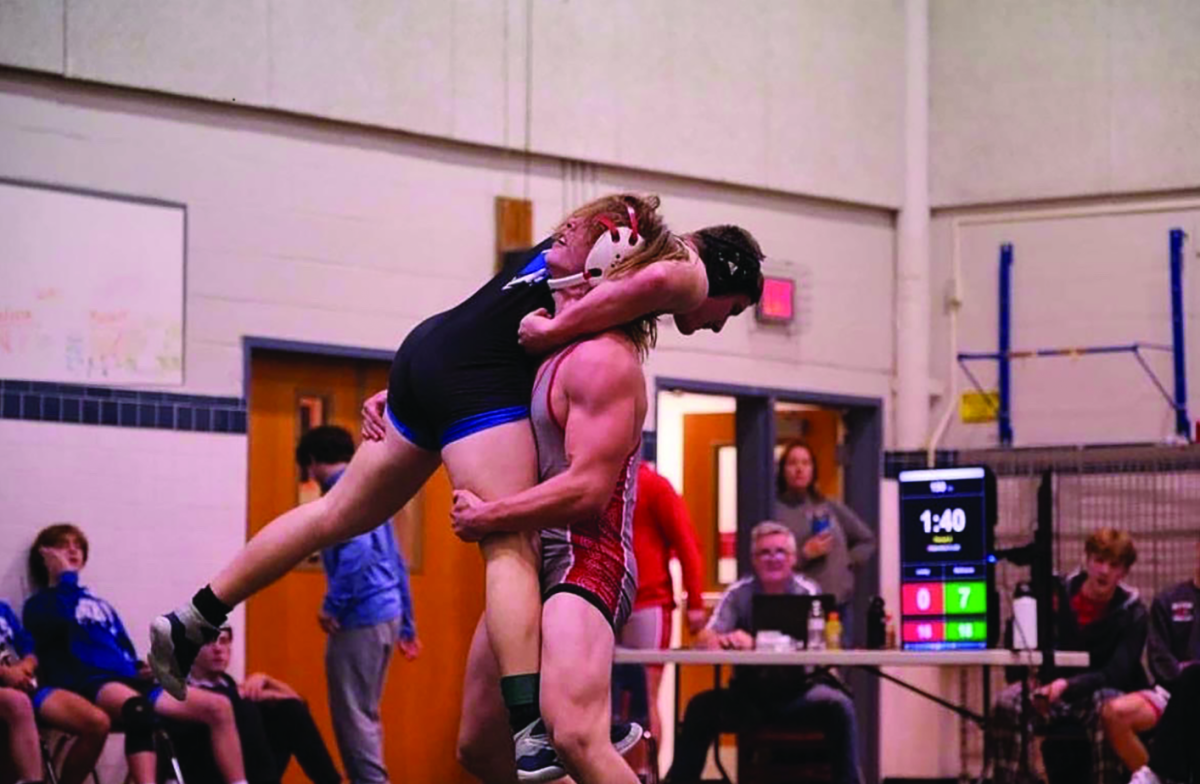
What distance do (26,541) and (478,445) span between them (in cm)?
477

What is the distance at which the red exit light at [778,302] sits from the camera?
1193cm

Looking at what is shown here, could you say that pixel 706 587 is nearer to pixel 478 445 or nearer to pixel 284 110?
pixel 284 110

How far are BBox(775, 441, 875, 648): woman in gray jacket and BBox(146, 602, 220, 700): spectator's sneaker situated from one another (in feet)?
20.8

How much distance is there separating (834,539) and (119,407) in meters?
3.96

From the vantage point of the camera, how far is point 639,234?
4.94 meters

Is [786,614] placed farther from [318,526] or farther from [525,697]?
[525,697]

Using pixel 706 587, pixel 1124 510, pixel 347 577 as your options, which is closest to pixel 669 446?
pixel 706 587

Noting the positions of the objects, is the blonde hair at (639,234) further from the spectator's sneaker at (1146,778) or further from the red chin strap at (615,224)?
the spectator's sneaker at (1146,778)

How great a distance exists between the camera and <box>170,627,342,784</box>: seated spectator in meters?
8.54

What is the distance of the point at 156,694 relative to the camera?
848cm

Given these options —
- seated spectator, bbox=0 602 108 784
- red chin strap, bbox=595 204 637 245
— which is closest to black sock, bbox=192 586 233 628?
red chin strap, bbox=595 204 637 245

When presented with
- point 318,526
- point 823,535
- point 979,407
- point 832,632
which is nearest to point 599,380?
point 318,526

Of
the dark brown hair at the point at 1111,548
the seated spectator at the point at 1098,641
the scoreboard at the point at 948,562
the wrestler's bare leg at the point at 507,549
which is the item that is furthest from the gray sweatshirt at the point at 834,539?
the wrestler's bare leg at the point at 507,549

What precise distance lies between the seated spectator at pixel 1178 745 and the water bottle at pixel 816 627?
1.32 m
